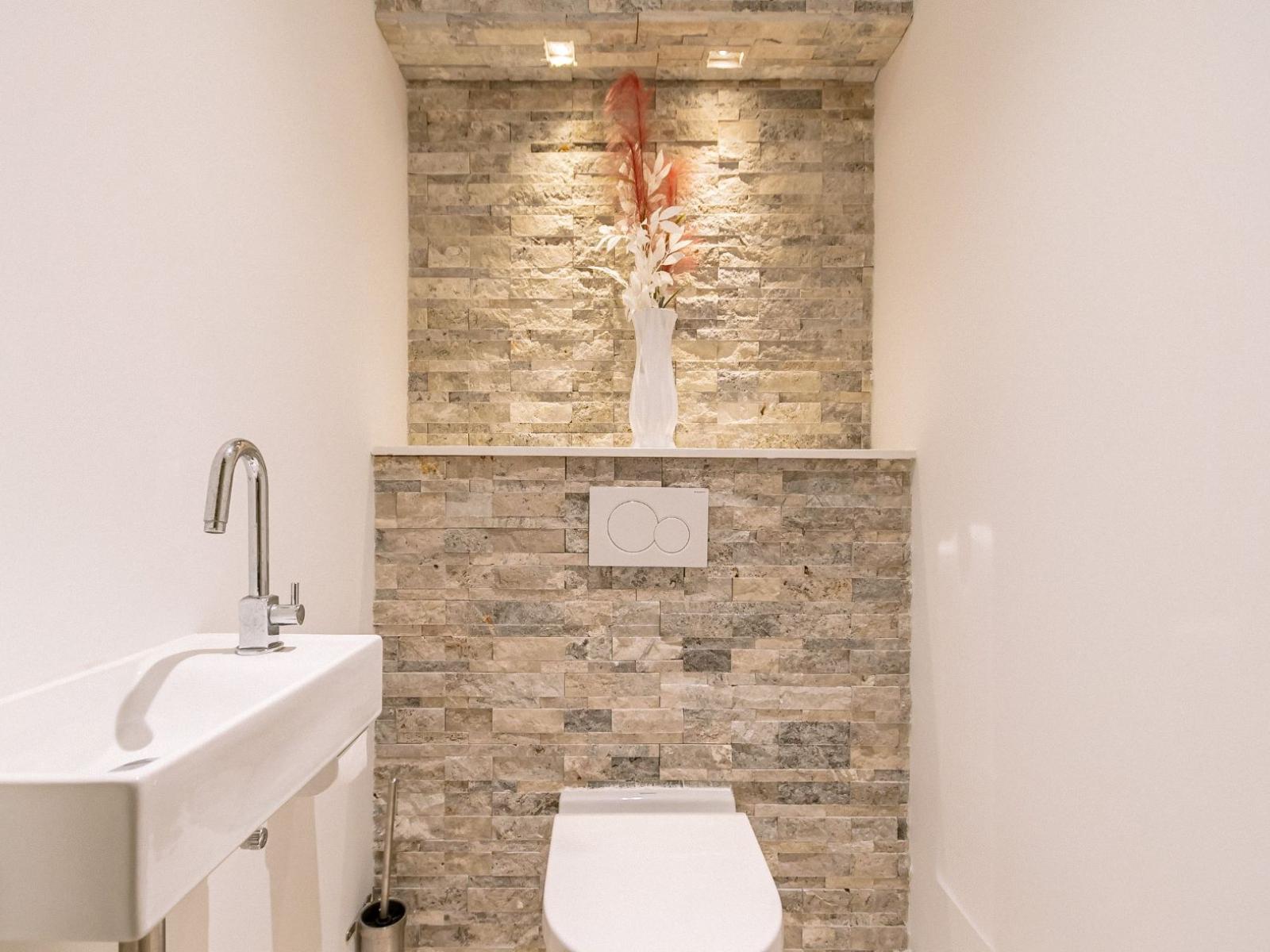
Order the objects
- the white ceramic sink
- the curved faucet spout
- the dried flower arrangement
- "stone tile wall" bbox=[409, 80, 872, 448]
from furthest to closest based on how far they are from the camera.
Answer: "stone tile wall" bbox=[409, 80, 872, 448] → the dried flower arrangement → the curved faucet spout → the white ceramic sink

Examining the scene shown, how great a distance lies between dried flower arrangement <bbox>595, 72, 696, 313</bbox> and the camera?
184cm

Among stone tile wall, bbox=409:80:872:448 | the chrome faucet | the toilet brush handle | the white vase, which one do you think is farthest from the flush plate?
the chrome faucet

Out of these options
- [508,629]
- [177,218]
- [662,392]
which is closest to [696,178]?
[662,392]

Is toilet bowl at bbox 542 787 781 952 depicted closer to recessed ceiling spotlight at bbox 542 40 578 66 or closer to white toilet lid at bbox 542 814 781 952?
white toilet lid at bbox 542 814 781 952

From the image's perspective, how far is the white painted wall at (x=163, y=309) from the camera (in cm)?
75

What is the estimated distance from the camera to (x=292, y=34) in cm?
130

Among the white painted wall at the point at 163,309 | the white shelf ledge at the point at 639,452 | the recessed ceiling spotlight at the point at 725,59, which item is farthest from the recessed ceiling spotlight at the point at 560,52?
the white shelf ledge at the point at 639,452

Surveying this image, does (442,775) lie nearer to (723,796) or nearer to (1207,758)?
(723,796)

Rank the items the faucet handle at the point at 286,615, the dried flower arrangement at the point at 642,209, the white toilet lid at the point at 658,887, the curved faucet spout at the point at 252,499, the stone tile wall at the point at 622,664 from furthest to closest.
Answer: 1. the dried flower arrangement at the point at 642,209
2. the stone tile wall at the point at 622,664
3. the white toilet lid at the point at 658,887
4. the faucet handle at the point at 286,615
5. the curved faucet spout at the point at 252,499

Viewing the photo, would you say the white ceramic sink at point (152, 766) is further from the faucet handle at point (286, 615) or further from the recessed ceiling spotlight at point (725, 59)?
the recessed ceiling spotlight at point (725, 59)

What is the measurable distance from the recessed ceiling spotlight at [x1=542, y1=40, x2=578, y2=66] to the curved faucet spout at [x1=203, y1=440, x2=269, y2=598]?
1310 millimetres

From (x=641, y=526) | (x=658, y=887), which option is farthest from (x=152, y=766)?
(x=641, y=526)

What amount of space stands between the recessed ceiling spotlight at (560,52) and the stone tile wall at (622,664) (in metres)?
0.96

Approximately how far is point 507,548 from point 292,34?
101cm
